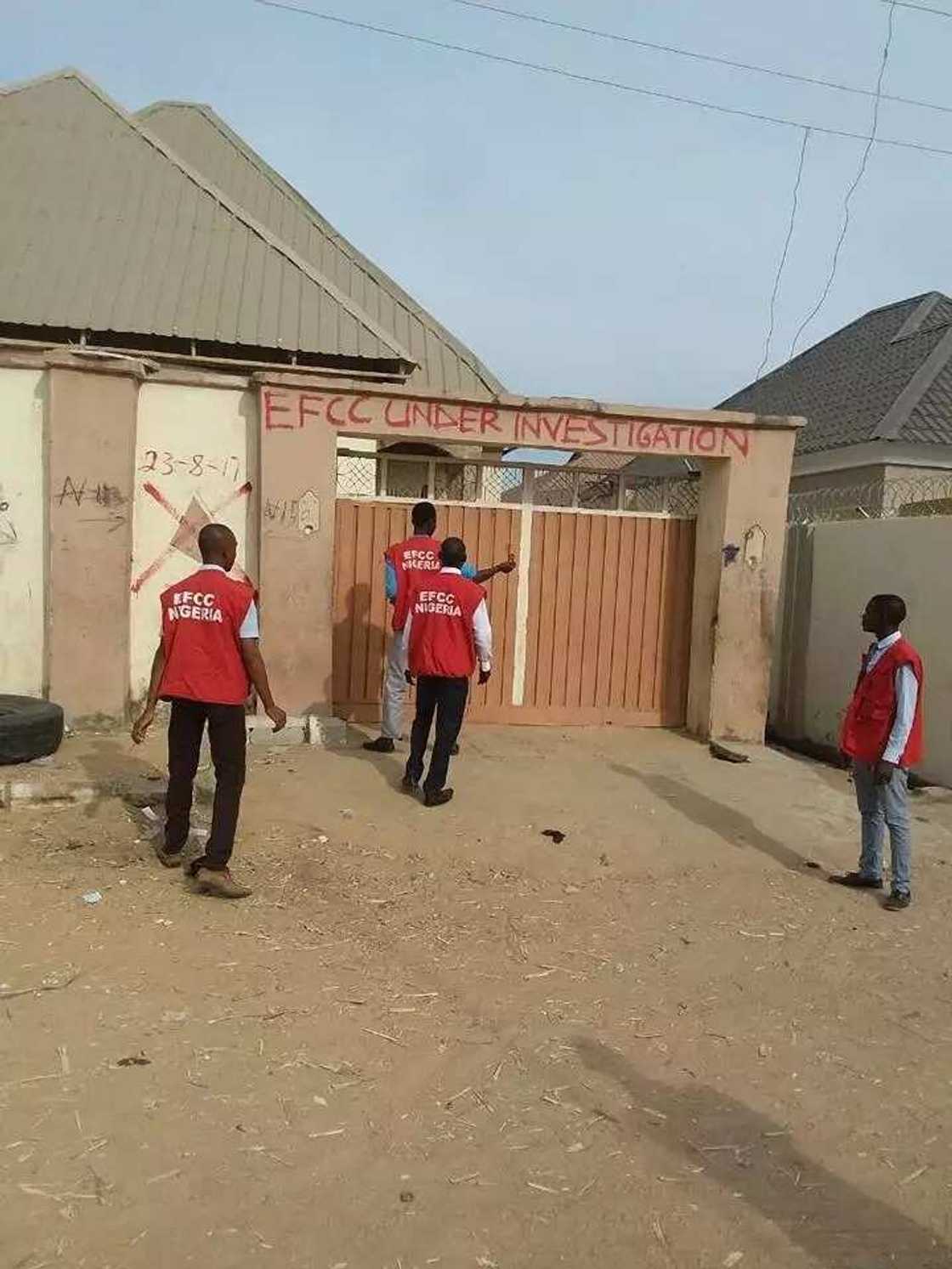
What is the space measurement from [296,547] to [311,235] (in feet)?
27.9

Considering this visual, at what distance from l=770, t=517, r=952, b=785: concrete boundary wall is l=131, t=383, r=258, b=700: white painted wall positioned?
17.1 ft

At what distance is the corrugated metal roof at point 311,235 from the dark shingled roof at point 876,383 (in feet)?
28.1

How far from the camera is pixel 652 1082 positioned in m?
3.37

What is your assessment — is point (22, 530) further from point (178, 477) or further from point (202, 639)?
point (202, 639)

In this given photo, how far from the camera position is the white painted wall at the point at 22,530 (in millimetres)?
7188

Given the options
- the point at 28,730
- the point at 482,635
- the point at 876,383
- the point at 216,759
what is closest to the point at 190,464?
the point at 28,730

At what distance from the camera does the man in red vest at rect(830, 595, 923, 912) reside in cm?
509

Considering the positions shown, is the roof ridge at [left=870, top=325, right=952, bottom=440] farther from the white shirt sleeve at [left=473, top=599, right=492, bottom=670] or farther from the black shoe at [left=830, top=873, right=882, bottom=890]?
the black shoe at [left=830, top=873, right=882, bottom=890]

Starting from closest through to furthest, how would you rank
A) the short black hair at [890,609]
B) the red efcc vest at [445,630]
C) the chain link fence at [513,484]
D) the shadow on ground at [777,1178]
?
1. the shadow on ground at [777,1178]
2. the short black hair at [890,609]
3. the red efcc vest at [445,630]
4. the chain link fence at [513,484]

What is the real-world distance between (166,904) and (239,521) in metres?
3.85

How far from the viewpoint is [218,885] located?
4.66 m

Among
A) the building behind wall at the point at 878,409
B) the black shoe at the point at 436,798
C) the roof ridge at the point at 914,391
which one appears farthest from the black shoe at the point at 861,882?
the roof ridge at the point at 914,391

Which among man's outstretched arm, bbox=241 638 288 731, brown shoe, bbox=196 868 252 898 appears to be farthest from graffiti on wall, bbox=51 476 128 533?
brown shoe, bbox=196 868 252 898

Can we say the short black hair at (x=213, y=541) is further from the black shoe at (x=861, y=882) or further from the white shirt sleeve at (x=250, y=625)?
the black shoe at (x=861, y=882)
